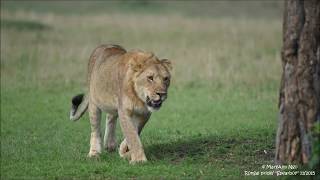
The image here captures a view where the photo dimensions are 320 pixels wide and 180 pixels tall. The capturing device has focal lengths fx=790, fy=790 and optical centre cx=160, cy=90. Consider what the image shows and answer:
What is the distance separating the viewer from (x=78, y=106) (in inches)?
479

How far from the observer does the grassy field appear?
9.95 m

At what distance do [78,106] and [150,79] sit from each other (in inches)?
104

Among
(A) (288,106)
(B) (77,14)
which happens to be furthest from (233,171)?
(B) (77,14)

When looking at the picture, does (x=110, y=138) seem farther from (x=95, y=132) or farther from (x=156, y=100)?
(x=156, y=100)

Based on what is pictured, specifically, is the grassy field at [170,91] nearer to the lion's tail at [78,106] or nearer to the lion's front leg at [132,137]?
the lion's front leg at [132,137]

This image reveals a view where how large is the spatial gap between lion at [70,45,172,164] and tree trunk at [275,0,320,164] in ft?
5.92

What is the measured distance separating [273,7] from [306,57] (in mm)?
34297

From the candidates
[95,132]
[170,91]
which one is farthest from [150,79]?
[170,91]

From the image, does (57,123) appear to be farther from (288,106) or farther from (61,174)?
(288,106)

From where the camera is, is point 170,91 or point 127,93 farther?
point 170,91

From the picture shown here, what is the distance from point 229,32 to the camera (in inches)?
1114

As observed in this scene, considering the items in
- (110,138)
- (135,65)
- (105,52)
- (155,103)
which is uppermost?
(105,52)

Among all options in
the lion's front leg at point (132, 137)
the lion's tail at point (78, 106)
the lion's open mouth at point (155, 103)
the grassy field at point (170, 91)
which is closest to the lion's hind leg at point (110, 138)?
the grassy field at point (170, 91)

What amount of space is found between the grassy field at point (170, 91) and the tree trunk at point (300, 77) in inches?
32.7
